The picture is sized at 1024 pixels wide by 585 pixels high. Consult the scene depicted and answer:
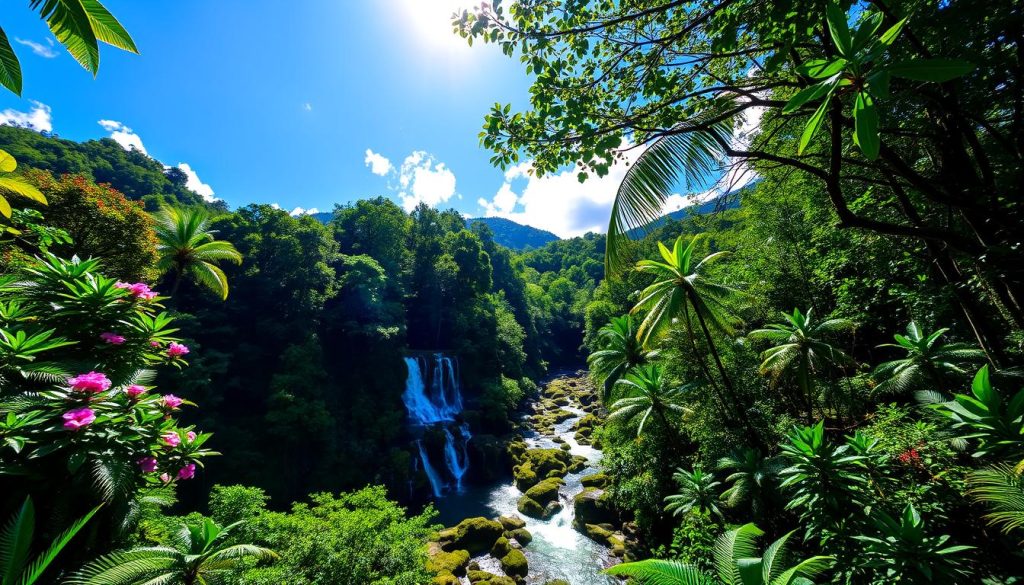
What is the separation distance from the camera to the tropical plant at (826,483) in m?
5.12

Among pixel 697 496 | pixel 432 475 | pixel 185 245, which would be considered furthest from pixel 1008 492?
pixel 432 475

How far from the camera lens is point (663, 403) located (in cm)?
1212

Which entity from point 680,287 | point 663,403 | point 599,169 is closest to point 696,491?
point 663,403

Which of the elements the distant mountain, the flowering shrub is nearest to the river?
the flowering shrub

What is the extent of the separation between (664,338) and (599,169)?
12.6 m

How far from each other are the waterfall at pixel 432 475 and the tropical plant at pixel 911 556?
60.6ft

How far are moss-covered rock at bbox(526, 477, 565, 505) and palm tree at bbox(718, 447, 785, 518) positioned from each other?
927 centimetres

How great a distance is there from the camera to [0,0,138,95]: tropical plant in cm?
322

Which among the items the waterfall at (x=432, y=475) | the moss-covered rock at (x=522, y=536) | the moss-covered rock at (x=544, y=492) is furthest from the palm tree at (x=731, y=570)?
the waterfall at (x=432, y=475)

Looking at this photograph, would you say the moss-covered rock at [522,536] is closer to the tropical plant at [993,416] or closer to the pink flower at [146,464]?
the tropical plant at [993,416]

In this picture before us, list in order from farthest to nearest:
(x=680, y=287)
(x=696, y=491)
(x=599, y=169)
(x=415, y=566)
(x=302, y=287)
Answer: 1. (x=302, y=287)
2. (x=680, y=287)
3. (x=696, y=491)
4. (x=415, y=566)
5. (x=599, y=169)

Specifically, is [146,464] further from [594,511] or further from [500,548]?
[594,511]

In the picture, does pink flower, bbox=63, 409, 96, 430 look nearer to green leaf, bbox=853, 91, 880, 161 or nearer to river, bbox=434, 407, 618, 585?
green leaf, bbox=853, 91, 880, 161

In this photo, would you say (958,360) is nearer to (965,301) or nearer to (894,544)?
(965,301)
